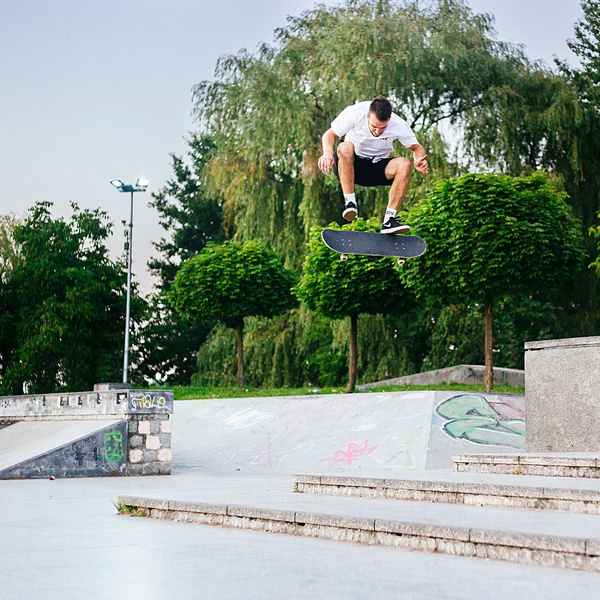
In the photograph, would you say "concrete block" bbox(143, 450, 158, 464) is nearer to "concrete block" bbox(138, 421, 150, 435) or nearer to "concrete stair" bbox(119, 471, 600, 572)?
"concrete block" bbox(138, 421, 150, 435)

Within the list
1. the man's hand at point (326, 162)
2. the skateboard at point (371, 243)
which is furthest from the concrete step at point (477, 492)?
the man's hand at point (326, 162)

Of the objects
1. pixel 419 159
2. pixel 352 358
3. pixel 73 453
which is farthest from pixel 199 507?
pixel 352 358

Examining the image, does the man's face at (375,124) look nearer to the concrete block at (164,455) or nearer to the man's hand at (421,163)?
the man's hand at (421,163)

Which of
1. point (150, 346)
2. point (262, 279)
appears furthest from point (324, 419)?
point (150, 346)

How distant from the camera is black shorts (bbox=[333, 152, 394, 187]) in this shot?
12.0 m

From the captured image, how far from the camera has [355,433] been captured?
14547 mm

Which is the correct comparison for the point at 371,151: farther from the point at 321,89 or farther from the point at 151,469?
the point at 321,89

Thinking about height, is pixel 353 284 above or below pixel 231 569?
above

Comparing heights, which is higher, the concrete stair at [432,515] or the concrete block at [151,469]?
the concrete stair at [432,515]

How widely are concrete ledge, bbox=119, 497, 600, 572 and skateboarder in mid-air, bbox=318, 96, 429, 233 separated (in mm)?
6289

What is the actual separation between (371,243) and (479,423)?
4.41 meters

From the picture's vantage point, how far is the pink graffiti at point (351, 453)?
13602 millimetres

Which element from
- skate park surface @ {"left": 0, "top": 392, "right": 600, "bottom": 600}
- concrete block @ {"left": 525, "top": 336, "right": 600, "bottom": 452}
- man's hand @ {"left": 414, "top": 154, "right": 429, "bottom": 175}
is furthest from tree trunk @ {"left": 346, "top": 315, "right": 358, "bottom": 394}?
skate park surface @ {"left": 0, "top": 392, "right": 600, "bottom": 600}

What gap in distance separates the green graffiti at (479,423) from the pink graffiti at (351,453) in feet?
4.62
